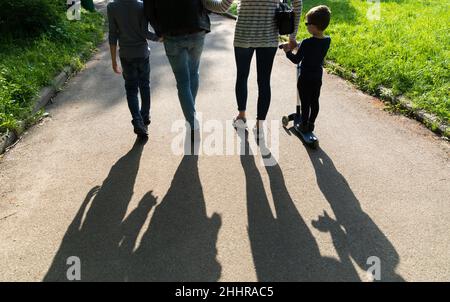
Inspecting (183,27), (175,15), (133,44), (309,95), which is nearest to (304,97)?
(309,95)

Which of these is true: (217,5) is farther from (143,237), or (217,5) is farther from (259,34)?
(143,237)

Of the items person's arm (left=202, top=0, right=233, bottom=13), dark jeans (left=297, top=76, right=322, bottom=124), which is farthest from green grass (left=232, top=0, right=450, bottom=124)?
person's arm (left=202, top=0, right=233, bottom=13)

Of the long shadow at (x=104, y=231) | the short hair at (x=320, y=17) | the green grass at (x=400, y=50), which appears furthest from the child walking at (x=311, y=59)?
the long shadow at (x=104, y=231)

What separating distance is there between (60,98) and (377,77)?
451 cm

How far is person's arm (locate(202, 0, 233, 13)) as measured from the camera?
318 centimetres

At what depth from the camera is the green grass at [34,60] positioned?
4.52m

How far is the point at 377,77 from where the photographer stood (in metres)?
5.20

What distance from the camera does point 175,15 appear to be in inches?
126

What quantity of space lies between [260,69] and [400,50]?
361 cm

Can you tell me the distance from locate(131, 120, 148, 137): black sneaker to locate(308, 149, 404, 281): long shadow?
1.87 m

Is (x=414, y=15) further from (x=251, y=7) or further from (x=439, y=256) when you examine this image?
(x=439, y=256)

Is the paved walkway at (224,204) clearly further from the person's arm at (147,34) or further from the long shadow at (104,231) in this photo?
the person's arm at (147,34)

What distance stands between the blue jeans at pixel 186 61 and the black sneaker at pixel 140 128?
490mm

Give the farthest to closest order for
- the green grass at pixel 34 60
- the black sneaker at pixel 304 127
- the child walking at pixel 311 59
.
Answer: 1. the green grass at pixel 34 60
2. the black sneaker at pixel 304 127
3. the child walking at pixel 311 59
